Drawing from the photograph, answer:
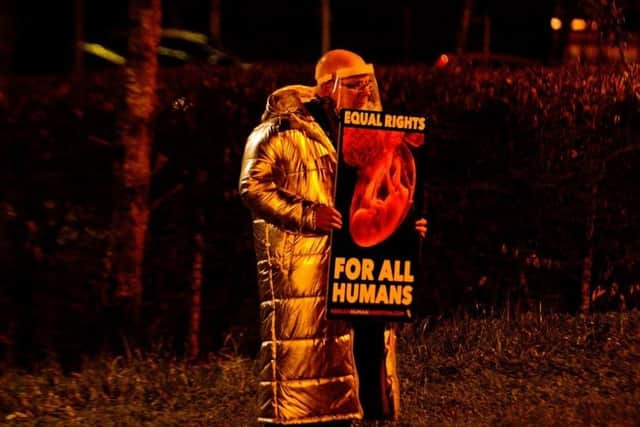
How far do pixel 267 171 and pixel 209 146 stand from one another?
2.76 meters

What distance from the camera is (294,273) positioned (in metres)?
5.13

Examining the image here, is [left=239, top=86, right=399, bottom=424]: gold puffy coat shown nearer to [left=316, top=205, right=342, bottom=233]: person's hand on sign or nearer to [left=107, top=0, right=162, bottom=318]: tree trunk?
[left=316, top=205, right=342, bottom=233]: person's hand on sign

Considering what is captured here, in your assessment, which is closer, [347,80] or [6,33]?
[347,80]

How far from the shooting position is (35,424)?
637 cm

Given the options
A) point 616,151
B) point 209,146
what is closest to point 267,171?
point 209,146

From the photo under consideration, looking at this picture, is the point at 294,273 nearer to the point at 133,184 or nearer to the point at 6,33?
the point at 133,184

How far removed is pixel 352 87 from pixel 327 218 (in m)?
0.59

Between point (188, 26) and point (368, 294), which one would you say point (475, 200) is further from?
point (188, 26)

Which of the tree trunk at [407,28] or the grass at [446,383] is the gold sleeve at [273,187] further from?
the tree trunk at [407,28]

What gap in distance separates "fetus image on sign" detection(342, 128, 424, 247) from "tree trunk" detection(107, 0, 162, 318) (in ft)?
9.07

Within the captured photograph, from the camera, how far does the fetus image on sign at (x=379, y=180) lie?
5.05 metres

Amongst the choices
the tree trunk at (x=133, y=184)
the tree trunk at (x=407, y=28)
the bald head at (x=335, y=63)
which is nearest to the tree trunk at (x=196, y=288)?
the tree trunk at (x=133, y=184)

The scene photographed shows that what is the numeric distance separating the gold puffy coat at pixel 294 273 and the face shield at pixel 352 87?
0.14 meters

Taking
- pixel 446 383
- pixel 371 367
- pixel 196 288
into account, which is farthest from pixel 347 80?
pixel 196 288
